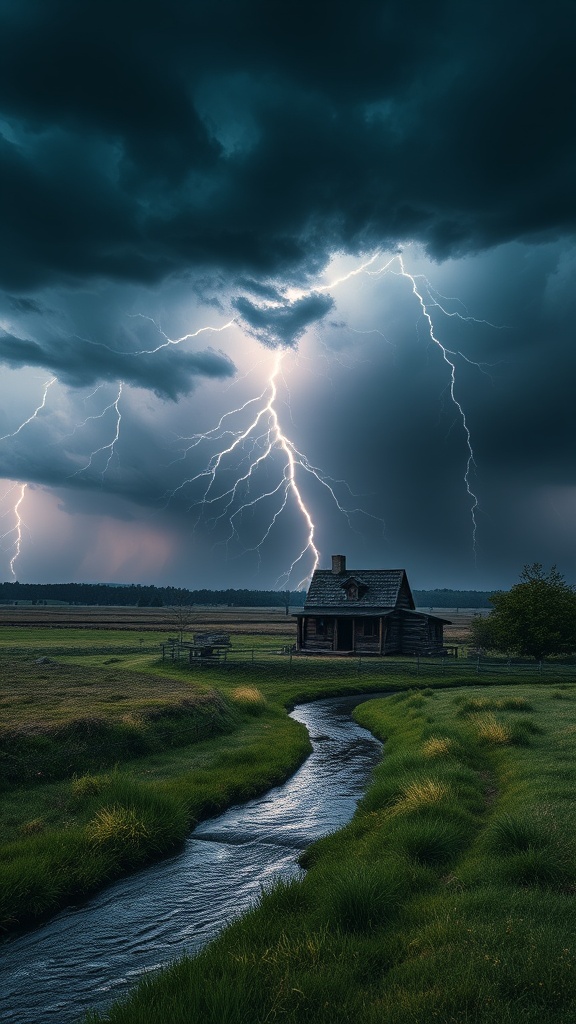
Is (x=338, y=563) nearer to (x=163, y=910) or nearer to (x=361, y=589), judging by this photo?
(x=361, y=589)

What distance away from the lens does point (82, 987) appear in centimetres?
805

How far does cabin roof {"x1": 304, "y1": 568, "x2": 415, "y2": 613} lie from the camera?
5769cm

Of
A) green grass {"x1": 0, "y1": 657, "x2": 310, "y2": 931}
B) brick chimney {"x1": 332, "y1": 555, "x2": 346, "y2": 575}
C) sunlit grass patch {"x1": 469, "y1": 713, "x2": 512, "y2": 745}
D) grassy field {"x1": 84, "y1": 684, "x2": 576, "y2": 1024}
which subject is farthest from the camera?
brick chimney {"x1": 332, "y1": 555, "x2": 346, "y2": 575}

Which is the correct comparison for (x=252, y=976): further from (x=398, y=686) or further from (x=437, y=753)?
(x=398, y=686)

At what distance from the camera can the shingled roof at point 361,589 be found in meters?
57.8

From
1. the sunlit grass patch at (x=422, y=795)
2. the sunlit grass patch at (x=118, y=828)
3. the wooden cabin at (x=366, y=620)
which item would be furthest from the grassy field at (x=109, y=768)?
the wooden cabin at (x=366, y=620)

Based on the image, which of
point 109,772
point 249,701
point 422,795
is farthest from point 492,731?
point 249,701

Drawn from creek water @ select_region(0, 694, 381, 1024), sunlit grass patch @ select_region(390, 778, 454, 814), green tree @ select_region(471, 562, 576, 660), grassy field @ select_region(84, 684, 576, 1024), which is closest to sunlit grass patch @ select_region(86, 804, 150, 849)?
creek water @ select_region(0, 694, 381, 1024)

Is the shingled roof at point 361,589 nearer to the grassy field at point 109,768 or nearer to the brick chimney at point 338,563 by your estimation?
the brick chimney at point 338,563

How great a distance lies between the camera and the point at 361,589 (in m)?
59.1

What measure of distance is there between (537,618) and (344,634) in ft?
58.6

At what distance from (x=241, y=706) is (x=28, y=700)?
9.40 m

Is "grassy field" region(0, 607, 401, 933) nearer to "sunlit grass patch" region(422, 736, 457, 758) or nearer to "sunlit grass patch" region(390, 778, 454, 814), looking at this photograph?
"sunlit grass patch" region(422, 736, 457, 758)

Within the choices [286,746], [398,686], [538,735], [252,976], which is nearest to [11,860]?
[252,976]
